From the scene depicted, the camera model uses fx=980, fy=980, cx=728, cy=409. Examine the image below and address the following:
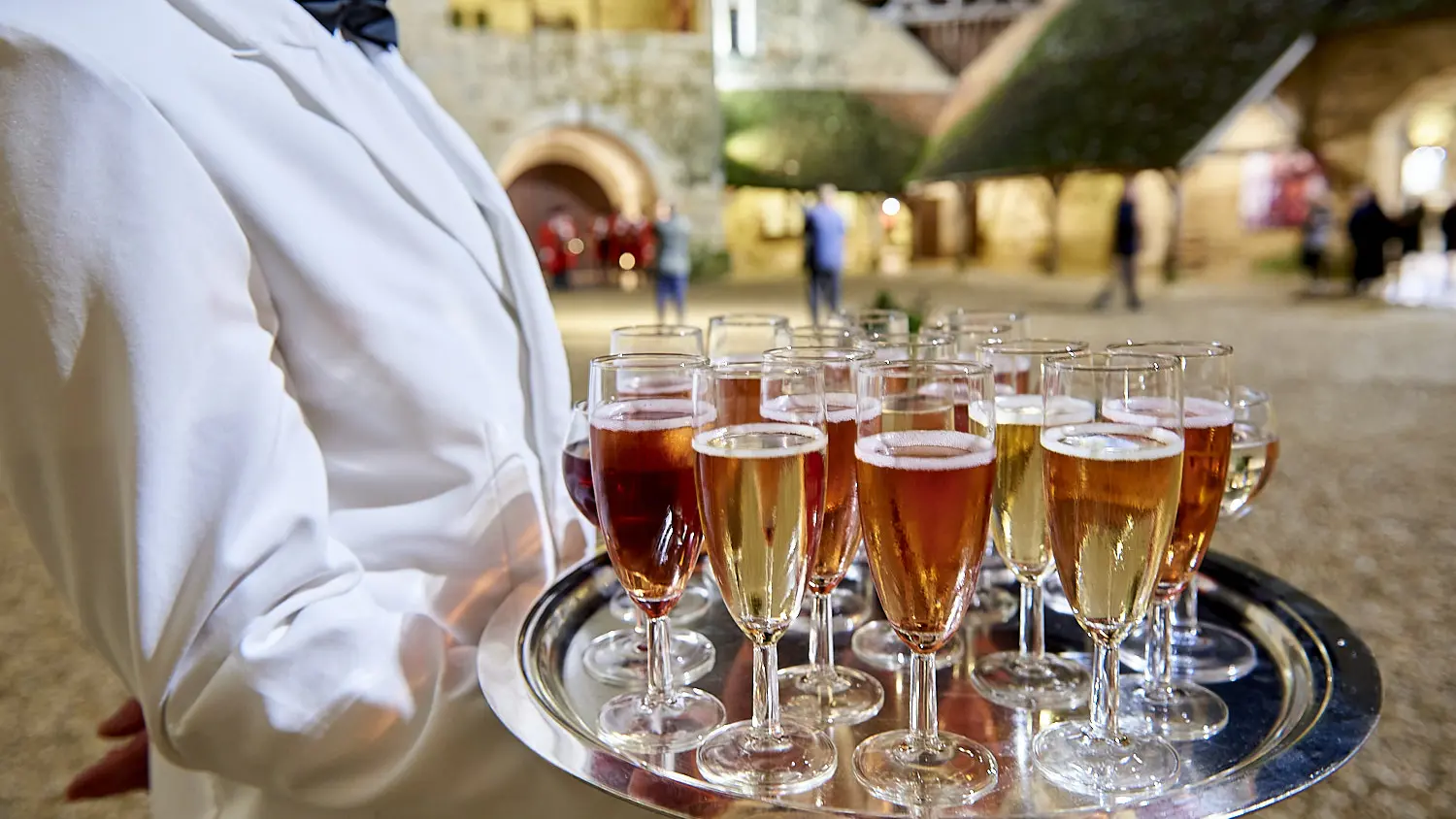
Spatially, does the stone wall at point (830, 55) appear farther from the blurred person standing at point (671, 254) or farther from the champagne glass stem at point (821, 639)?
the champagne glass stem at point (821, 639)

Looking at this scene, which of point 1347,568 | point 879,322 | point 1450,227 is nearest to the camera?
point 879,322

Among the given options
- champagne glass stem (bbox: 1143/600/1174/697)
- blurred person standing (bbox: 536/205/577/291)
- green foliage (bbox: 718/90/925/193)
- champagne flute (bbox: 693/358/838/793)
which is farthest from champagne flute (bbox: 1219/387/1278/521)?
green foliage (bbox: 718/90/925/193)

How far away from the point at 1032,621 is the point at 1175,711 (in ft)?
0.67

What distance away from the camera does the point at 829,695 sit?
1.21 m

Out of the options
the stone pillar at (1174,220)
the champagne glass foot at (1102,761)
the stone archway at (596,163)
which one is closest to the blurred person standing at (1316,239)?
the stone pillar at (1174,220)

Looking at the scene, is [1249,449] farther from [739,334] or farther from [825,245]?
[825,245]

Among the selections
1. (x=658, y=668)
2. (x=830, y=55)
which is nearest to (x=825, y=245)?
(x=658, y=668)

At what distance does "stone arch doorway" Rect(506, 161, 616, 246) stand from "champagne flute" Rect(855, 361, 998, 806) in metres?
21.4

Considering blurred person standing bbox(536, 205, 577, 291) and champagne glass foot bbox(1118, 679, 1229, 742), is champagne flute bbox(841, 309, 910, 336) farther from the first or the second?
blurred person standing bbox(536, 205, 577, 291)

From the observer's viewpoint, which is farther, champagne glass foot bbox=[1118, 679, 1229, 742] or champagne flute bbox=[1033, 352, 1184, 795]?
champagne glass foot bbox=[1118, 679, 1229, 742]

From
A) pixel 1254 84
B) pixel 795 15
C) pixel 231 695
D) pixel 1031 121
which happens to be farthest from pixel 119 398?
pixel 795 15

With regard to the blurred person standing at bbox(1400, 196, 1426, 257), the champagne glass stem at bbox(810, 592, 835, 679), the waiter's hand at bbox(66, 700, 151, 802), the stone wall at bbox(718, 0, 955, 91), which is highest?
the stone wall at bbox(718, 0, 955, 91)

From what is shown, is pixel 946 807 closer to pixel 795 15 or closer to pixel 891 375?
pixel 891 375

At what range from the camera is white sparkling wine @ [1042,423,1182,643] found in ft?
3.15
